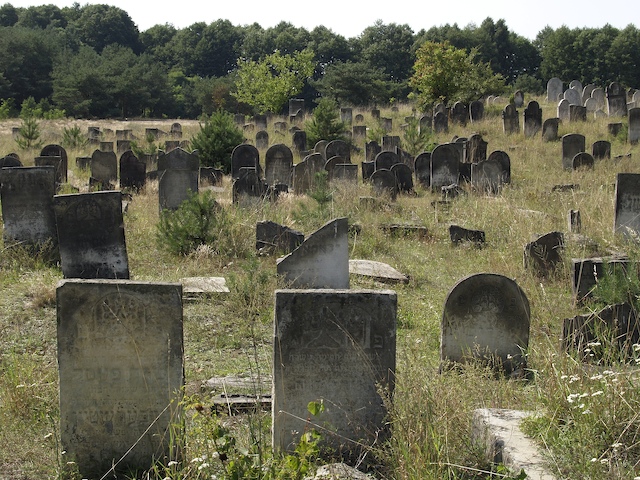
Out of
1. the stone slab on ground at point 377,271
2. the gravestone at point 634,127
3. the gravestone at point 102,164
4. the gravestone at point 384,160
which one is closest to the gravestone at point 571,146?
the gravestone at point 634,127

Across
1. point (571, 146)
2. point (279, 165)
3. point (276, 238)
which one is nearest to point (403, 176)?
point (279, 165)

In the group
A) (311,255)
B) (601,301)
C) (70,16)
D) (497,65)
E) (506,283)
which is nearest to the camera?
(506,283)

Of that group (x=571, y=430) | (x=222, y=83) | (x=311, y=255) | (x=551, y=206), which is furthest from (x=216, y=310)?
(x=222, y=83)

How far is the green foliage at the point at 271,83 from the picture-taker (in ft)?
132

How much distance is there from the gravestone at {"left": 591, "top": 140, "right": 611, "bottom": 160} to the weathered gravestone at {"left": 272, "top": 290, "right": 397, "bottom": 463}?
16.9 m

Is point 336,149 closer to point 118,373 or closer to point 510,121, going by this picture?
point 510,121

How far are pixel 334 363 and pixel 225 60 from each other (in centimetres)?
7673

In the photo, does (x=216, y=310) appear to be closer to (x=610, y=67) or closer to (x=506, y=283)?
(x=506, y=283)

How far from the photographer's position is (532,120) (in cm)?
2520

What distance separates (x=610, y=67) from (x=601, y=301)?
178 feet

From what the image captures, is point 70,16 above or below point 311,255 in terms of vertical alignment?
above

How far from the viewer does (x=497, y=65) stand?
215ft

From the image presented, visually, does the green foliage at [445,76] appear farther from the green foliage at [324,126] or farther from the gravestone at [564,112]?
the green foliage at [324,126]

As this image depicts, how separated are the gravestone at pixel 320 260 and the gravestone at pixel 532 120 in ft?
58.4
